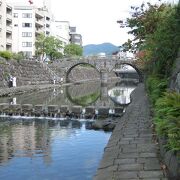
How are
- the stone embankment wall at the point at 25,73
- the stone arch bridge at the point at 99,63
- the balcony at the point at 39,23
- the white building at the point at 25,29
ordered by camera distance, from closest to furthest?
the stone embankment wall at the point at 25,73, the stone arch bridge at the point at 99,63, the white building at the point at 25,29, the balcony at the point at 39,23

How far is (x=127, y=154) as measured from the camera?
33.9 ft

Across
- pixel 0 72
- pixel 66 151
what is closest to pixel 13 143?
pixel 66 151

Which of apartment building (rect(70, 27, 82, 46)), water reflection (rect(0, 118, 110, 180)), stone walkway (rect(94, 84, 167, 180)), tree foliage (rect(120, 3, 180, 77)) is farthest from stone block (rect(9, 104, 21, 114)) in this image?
apartment building (rect(70, 27, 82, 46))

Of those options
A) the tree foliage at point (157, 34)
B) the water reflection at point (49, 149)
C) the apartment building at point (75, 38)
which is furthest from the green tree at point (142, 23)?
the apartment building at point (75, 38)

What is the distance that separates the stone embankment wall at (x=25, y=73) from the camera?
5385 cm

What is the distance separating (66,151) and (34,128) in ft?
23.1

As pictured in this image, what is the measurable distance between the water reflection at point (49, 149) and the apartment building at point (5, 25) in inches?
2072

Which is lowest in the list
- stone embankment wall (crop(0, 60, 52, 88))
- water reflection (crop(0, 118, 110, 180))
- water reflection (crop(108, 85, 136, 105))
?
water reflection (crop(0, 118, 110, 180))

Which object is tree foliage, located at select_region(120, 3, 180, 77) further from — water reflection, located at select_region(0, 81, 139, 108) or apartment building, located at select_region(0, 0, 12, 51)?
apartment building, located at select_region(0, 0, 12, 51)

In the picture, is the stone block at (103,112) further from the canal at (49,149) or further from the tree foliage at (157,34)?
the tree foliage at (157,34)

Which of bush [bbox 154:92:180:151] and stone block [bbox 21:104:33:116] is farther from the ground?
bush [bbox 154:92:180:151]

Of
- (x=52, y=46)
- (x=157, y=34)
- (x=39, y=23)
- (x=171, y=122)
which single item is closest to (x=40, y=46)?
(x=52, y=46)

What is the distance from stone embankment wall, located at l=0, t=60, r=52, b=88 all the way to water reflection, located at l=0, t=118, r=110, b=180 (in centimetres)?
2841

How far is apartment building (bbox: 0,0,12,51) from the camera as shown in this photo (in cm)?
7494
